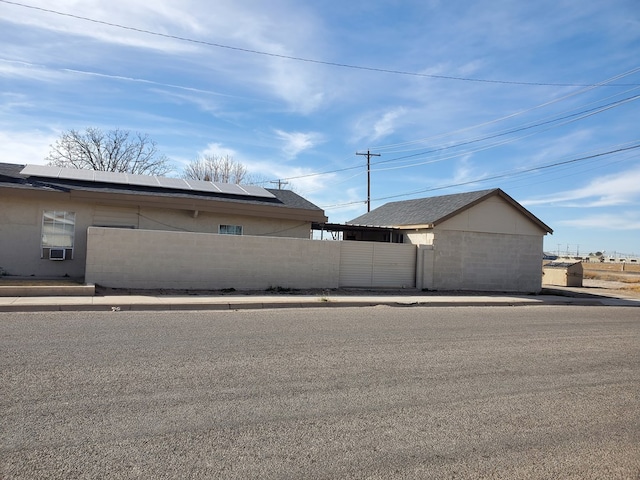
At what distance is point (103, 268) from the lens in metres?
15.9

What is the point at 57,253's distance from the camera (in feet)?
57.1

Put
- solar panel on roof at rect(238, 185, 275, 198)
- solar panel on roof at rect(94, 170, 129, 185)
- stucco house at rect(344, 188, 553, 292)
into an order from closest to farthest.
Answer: solar panel on roof at rect(94, 170, 129, 185), solar panel on roof at rect(238, 185, 275, 198), stucco house at rect(344, 188, 553, 292)

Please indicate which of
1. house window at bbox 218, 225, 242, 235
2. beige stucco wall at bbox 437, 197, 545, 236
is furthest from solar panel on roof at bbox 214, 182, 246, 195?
beige stucco wall at bbox 437, 197, 545, 236

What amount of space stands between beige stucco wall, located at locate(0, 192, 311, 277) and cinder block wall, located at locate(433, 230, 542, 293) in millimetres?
8433

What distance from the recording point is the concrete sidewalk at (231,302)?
12.2 metres

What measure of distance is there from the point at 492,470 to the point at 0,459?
3.71 meters

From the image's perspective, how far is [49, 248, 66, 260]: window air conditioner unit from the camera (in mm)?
17297

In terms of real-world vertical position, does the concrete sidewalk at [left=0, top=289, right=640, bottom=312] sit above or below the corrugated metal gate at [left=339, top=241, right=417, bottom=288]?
below

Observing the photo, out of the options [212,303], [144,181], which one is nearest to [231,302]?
[212,303]

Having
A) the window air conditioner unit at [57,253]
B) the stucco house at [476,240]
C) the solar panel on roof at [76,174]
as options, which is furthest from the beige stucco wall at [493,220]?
the window air conditioner unit at [57,253]

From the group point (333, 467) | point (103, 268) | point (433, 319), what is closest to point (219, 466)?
point (333, 467)

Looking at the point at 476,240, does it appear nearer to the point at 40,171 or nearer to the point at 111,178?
the point at 111,178

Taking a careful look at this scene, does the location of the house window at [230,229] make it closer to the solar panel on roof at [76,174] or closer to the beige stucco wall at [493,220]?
the solar panel on roof at [76,174]

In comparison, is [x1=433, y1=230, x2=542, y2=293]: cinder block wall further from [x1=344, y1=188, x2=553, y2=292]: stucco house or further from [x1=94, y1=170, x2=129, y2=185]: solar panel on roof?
[x1=94, y1=170, x2=129, y2=185]: solar panel on roof
